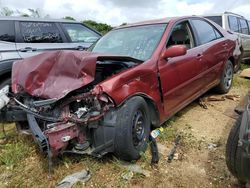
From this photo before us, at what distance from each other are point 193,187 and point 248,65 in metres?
8.54

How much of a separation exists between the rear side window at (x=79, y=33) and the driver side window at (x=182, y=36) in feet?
9.35

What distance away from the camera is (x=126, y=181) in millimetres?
3307

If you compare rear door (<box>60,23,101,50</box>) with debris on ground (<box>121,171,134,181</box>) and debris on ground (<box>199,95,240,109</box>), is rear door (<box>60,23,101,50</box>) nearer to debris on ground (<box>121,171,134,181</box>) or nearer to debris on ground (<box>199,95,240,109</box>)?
debris on ground (<box>199,95,240,109</box>)

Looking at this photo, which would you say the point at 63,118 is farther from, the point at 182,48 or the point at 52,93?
the point at 182,48

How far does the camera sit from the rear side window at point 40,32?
625 centimetres

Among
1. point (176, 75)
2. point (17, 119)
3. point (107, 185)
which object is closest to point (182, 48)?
point (176, 75)

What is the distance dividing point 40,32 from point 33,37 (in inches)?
8.6

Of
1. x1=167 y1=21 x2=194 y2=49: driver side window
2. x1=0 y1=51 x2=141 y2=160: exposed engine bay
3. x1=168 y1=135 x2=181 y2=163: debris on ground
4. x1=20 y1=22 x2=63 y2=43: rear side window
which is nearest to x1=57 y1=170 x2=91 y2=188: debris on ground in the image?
x1=0 y1=51 x2=141 y2=160: exposed engine bay

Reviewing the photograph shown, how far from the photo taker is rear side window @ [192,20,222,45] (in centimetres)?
539

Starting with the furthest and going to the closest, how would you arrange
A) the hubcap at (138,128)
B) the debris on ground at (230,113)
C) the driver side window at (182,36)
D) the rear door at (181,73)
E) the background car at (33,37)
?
the background car at (33,37), the debris on ground at (230,113), the driver side window at (182,36), the rear door at (181,73), the hubcap at (138,128)

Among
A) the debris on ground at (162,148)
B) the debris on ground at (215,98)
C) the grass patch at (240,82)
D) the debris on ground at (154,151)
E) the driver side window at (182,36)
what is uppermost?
the driver side window at (182,36)

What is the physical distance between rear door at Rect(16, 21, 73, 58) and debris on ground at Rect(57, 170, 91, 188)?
3278mm

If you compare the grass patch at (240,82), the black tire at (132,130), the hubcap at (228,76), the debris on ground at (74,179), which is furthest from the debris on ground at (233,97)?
the debris on ground at (74,179)

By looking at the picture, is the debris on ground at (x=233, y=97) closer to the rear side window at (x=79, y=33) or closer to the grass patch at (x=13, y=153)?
the rear side window at (x=79, y=33)
